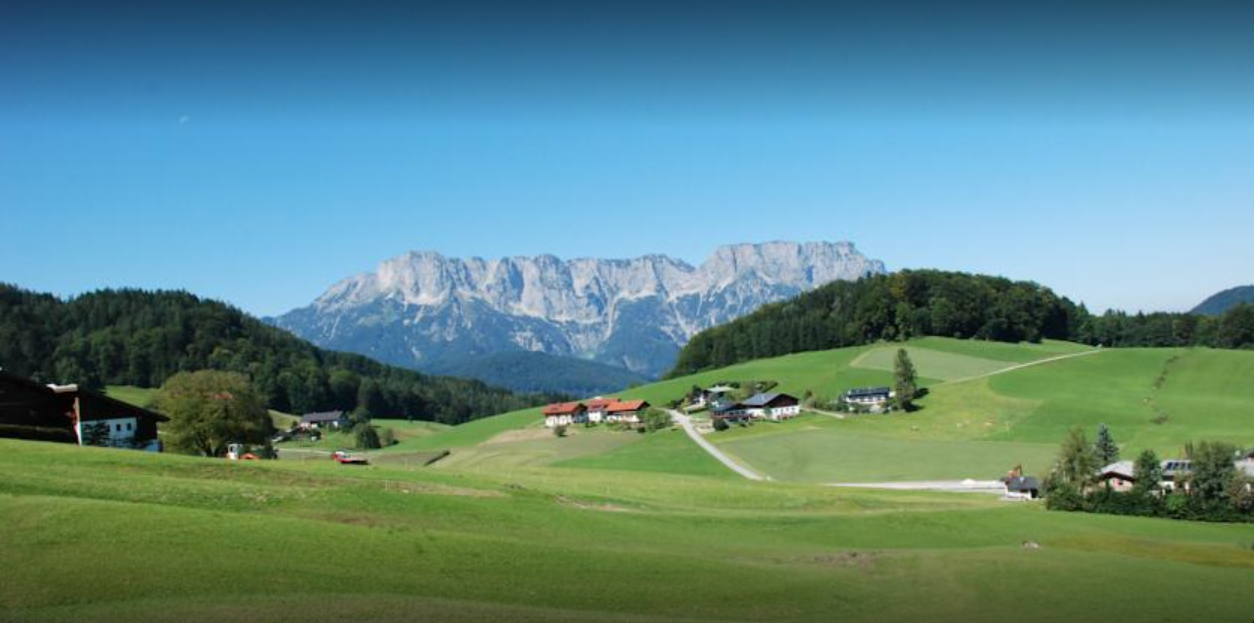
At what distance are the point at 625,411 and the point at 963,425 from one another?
63.1m

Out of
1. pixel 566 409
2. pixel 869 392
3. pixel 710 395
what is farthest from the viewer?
pixel 710 395

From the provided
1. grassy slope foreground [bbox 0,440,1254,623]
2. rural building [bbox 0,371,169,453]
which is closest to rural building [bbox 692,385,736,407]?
rural building [bbox 0,371,169,453]

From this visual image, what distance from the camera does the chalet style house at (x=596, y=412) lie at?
167 metres

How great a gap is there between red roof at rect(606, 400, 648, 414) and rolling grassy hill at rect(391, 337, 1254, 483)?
47.4 ft

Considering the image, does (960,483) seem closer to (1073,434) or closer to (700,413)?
(1073,434)

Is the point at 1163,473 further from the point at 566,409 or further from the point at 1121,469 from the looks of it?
the point at 566,409

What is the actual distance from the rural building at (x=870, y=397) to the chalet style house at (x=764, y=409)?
8.86 metres

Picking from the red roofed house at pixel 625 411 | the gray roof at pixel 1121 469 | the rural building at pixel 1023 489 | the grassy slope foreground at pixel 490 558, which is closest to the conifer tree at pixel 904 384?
the red roofed house at pixel 625 411

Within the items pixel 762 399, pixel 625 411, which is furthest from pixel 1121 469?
pixel 625 411

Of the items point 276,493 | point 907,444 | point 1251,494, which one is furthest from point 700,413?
point 276,493

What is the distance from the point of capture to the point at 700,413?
6560 inches

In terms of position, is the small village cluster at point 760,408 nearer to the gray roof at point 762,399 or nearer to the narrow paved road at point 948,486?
the gray roof at point 762,399

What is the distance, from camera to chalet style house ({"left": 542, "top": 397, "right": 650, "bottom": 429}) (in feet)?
547

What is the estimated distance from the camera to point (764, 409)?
150 meters
